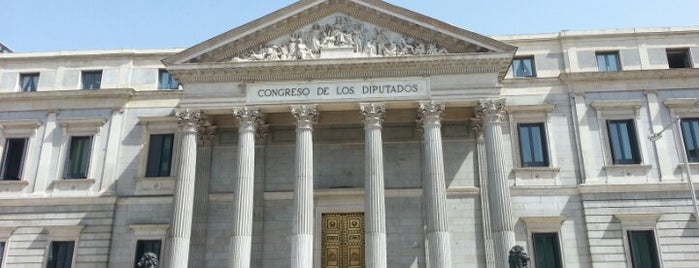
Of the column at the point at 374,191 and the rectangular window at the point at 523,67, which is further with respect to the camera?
the rectangular window at the point at 523,67

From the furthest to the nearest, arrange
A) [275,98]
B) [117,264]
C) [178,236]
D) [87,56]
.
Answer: [87,56], [117,264], [275,98], [178,236]

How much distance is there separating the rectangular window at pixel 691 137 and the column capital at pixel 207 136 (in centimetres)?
2399

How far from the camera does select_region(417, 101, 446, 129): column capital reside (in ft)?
88.6

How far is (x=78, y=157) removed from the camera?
3216 centimetres

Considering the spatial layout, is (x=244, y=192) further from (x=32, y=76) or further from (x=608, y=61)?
(x=608, y=61)

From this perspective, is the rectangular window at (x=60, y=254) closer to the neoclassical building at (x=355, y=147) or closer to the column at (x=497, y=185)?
the neoclassical building at (x=355, y=147)

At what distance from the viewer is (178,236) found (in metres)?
25.8

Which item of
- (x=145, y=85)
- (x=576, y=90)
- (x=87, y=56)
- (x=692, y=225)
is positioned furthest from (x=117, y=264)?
(x=692, y=225)

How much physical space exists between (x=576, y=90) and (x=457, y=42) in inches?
299

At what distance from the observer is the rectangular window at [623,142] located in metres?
29.8

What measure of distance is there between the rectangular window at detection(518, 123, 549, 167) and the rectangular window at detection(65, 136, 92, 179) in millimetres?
23060

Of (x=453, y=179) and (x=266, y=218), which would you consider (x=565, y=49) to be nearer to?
(x=453, y=179)

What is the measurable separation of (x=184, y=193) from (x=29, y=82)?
47.3ft

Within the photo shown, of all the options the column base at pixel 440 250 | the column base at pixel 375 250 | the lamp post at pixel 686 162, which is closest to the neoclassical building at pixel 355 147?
the column base at pixel 375 250
